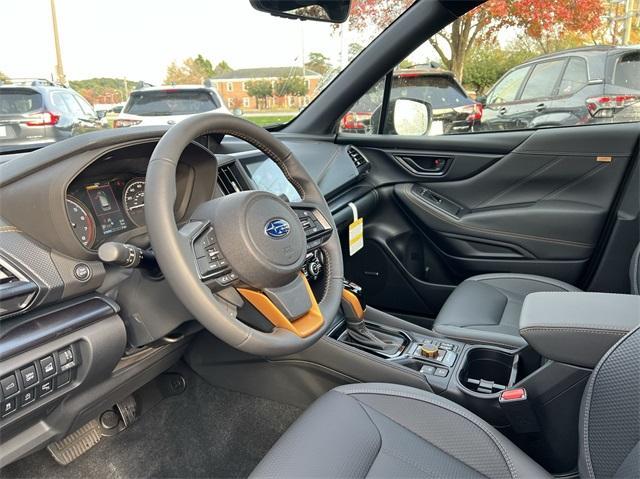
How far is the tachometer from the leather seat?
3.93 feet

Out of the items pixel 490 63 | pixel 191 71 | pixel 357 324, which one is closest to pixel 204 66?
pixel 191 71

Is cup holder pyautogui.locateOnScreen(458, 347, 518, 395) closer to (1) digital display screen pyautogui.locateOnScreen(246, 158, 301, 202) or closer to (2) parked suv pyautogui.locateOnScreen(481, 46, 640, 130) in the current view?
(1) digital display screen pyautogui.locateOnScreen(246, 158, 301, 202)

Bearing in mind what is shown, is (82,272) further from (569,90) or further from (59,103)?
(569,90)

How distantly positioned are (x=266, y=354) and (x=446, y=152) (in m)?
1.74

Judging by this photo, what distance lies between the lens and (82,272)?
44.1 inches

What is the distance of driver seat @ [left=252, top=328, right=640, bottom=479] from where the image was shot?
96 cm

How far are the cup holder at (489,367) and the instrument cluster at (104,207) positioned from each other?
1.06m

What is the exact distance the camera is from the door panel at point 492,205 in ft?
7.27

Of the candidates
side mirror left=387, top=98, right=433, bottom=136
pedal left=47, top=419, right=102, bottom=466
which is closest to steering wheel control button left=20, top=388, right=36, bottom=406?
pedal left=47, top=419, right=102, bottom=466

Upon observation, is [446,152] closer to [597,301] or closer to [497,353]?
[497,353]

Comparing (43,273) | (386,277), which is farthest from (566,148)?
(43,273)

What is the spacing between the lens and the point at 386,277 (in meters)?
2.54

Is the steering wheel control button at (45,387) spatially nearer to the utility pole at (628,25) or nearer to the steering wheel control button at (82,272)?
the steering wheel control button at (82,272)

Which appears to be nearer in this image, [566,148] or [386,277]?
[566,148]
